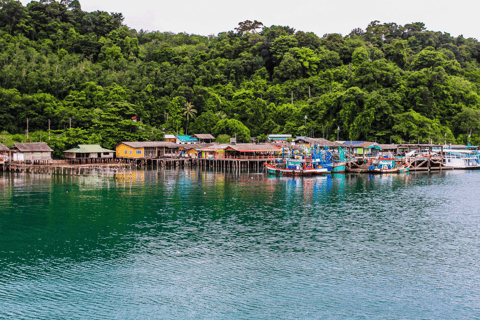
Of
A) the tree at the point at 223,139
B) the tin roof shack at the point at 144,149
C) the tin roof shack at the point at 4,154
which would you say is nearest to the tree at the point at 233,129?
the tree at the point at 223,139

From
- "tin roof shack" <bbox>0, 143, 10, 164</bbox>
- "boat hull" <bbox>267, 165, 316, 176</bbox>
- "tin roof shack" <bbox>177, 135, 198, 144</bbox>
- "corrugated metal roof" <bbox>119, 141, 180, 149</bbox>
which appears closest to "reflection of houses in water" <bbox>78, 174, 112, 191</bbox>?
"tin roof shack" <bbox>0, 143, 10, 164</bbox>

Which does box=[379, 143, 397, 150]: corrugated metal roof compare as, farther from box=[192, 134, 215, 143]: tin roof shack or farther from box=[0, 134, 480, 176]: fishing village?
box=[192, 134, 215, 143]: tin roof shack

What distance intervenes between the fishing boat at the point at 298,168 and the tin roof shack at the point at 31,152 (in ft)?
110

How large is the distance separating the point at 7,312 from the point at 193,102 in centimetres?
8049

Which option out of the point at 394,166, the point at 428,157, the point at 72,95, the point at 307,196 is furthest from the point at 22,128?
the point at 428,157

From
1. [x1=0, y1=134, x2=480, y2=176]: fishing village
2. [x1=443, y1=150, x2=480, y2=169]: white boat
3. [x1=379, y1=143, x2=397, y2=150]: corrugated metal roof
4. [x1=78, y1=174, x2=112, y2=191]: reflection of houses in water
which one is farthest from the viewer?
[x1=379, y1=143, x2=397, y2=150]: corrugated metal roof

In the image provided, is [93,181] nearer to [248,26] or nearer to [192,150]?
[192,150]

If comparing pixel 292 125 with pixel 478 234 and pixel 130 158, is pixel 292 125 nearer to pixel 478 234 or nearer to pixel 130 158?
pixel 130 158

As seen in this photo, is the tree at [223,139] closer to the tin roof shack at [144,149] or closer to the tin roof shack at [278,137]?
the tin roof shack at [278,137]

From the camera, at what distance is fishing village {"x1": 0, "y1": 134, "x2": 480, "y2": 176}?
61.0 metres

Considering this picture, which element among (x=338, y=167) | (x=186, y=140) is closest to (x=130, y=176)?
(x=186, y=140)

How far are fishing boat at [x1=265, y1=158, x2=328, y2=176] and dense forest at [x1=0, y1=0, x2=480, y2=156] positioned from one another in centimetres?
2464

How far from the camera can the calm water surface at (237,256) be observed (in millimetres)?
17172

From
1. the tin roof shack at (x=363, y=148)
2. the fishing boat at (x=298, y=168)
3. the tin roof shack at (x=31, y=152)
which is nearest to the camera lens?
the fishing boat at (x=298, y=168)
